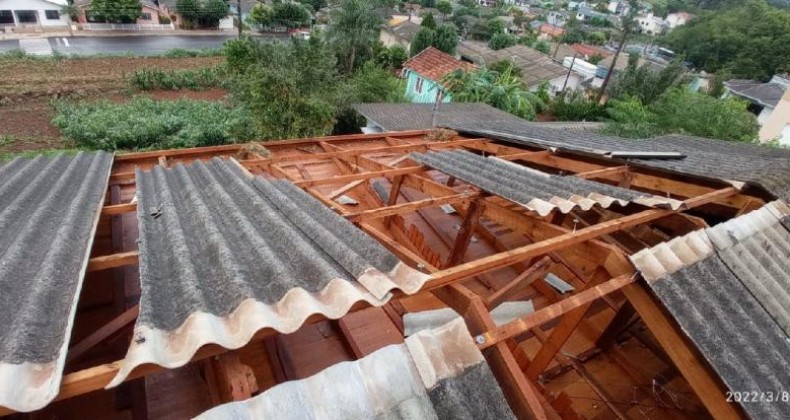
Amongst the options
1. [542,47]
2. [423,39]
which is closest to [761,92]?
[542,47]

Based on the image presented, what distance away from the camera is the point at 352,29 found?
29.4m

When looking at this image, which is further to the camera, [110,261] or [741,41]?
[741,41]

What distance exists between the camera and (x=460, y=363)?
1887 mm

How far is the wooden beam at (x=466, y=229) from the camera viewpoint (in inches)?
164

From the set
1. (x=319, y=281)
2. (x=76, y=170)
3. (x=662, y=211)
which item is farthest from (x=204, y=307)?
(x=76, y=170)

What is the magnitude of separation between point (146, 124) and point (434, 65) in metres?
19.2

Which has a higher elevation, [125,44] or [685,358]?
[685,358]

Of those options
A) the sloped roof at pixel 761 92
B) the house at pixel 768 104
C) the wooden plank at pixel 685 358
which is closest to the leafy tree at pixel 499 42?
the house at pixel 768 104

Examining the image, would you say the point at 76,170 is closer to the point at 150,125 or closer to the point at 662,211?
the point at 662,211

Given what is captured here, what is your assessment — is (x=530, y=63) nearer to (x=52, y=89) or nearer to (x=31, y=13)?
(x=52, y=89)

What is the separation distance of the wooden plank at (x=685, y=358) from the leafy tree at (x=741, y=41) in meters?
57.9

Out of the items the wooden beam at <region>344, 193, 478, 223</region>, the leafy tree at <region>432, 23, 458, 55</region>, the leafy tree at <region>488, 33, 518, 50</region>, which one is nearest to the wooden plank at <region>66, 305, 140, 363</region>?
the wooden beam at <region>344, 193, 478, 223</region>

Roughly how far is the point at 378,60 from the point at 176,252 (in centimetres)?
3458

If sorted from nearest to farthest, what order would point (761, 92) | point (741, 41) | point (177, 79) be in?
point (177, 79)
point (761, 92)
point (741, 41)
